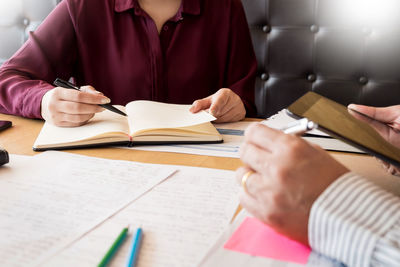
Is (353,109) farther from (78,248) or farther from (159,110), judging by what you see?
(78,248)

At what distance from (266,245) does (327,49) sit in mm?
1389

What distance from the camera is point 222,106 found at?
3.13 ft

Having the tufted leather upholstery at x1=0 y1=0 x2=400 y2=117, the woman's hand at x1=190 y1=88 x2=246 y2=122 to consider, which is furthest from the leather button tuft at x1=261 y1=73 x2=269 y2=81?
the woman's hand at x1=190 y1=88 x2=246 y2=122

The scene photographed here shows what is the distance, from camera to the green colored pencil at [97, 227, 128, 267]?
384 mm

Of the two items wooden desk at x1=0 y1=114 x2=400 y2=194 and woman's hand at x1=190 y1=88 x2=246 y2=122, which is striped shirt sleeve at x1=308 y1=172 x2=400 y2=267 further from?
woman's hand at x1=190 y1=88 x2=246 y2=122

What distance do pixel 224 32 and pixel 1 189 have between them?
0.98 metres

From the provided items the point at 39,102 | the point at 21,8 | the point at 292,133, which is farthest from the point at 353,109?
the point at 21,8

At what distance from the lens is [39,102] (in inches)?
35.4

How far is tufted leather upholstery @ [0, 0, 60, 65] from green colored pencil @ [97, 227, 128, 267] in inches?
70.4

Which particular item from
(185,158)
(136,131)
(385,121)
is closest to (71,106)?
(136,131)

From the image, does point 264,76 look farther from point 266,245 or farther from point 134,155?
point 266,245

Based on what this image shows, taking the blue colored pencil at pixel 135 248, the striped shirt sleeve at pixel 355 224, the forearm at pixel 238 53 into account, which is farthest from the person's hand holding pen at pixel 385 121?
the forearm at pixel 238 53

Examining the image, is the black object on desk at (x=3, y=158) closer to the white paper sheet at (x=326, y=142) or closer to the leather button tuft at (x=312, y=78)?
the white paper sheet at (x=326, y=142)

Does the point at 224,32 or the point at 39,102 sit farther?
the point at 224,32
